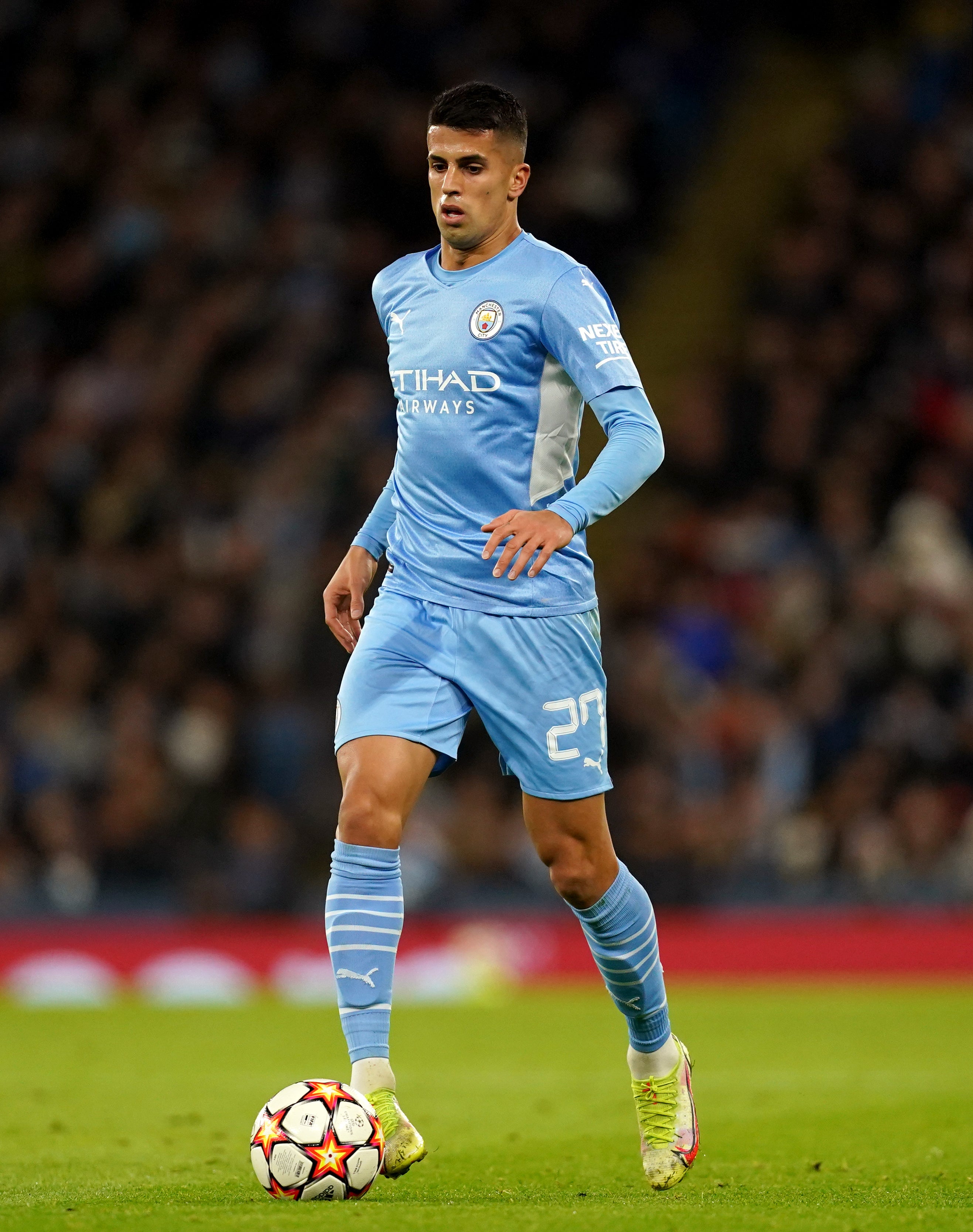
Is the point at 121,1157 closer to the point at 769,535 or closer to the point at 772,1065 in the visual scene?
the point at 772,1065

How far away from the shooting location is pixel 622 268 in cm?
1680

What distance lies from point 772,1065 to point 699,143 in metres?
10.8

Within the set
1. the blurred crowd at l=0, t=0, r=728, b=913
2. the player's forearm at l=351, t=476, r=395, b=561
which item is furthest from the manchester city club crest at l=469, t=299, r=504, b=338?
the blurred crowd at l=0, t=0, r=728, b=913

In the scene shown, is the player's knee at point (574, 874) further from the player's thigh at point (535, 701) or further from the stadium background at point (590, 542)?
the stadium background at point (590, 542)

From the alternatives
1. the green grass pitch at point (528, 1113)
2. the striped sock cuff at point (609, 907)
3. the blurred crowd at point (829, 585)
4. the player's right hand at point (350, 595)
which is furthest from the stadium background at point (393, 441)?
the striped sock cuff at point (609, 907)

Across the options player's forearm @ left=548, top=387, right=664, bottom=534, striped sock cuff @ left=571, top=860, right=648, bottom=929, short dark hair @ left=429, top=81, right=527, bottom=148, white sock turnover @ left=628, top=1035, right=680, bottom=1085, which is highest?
short dark hair @ left=429, top=81, right=527, bottom=148

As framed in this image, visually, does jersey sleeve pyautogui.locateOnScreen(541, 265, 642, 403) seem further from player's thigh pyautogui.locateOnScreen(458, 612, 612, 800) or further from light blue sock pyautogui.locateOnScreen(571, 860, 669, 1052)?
light blue sock pyautogui.locateOnScreen(571, 860, 669, 1052)

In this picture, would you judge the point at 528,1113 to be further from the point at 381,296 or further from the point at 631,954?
the point at 381,296

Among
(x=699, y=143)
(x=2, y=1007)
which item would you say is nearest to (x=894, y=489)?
Result: (x=699, y=143)

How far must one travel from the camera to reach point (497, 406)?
16.7ft

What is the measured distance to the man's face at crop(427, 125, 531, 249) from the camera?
16.6ft

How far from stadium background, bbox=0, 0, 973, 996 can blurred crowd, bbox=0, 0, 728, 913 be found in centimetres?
3

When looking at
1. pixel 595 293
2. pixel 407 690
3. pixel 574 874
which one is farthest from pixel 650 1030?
pixel 595 293

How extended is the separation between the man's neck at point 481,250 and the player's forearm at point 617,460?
0.52 meters
